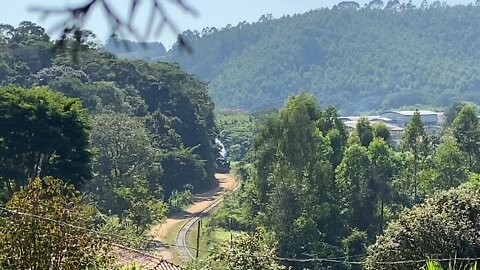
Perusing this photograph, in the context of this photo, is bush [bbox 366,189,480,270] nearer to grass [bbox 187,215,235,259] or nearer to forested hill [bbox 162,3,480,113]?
grass [bbox 187,215,235,259]

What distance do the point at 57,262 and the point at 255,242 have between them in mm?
6335

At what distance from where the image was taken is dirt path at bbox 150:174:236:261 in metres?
27.4

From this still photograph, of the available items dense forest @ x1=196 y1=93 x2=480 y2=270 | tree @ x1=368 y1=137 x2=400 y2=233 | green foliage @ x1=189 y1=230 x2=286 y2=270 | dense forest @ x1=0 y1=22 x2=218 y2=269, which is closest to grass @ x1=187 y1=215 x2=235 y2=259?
dense forest @ x1=196 y1=93 x2=480 y2=270

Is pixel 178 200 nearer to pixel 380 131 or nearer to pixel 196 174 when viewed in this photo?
pixel 196 174

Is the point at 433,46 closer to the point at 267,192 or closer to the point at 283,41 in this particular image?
the point at 283,41

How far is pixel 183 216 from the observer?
1390 inches

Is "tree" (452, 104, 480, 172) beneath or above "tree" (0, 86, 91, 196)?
beneath

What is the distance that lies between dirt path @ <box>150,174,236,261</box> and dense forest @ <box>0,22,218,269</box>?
2.18 ft

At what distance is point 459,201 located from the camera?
48.0 ft

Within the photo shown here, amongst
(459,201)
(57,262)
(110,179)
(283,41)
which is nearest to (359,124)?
(110,179)

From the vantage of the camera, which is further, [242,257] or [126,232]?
[126,232]

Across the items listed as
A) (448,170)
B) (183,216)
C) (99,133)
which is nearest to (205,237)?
(99,133)

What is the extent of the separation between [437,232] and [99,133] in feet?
51.7

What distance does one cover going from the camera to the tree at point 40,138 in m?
18.2
